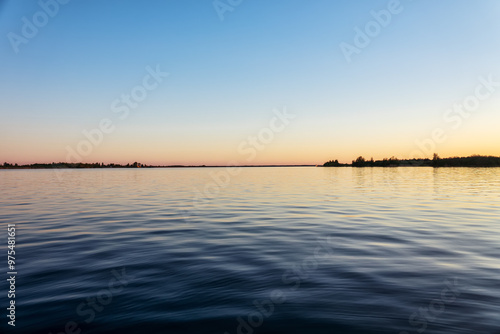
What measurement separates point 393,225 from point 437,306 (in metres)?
10.6

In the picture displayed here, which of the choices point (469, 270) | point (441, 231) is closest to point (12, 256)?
point (469, 270)

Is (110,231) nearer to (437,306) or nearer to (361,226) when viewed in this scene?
(361,226)

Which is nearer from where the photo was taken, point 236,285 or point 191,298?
point 191,298

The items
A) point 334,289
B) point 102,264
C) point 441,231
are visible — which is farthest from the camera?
point 441,231

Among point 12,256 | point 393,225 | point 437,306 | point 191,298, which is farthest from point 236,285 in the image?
point 393,225

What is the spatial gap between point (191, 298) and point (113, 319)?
1.68m

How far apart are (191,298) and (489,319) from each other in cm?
604

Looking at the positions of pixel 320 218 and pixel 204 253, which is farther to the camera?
pixel 320 218

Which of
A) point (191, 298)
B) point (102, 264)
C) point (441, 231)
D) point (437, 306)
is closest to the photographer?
point (437, 306)

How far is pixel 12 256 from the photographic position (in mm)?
10883

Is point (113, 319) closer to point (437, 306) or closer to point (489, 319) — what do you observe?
point (437, 306)

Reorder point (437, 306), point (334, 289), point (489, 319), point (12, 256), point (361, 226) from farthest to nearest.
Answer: point (361, 226) → point (12, 256) → point (334, 289) → point (437, 306) → point (489, 319)

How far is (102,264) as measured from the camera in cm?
1013

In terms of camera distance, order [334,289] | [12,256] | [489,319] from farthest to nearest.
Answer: [12,256] → [334,289] → [489,319]
